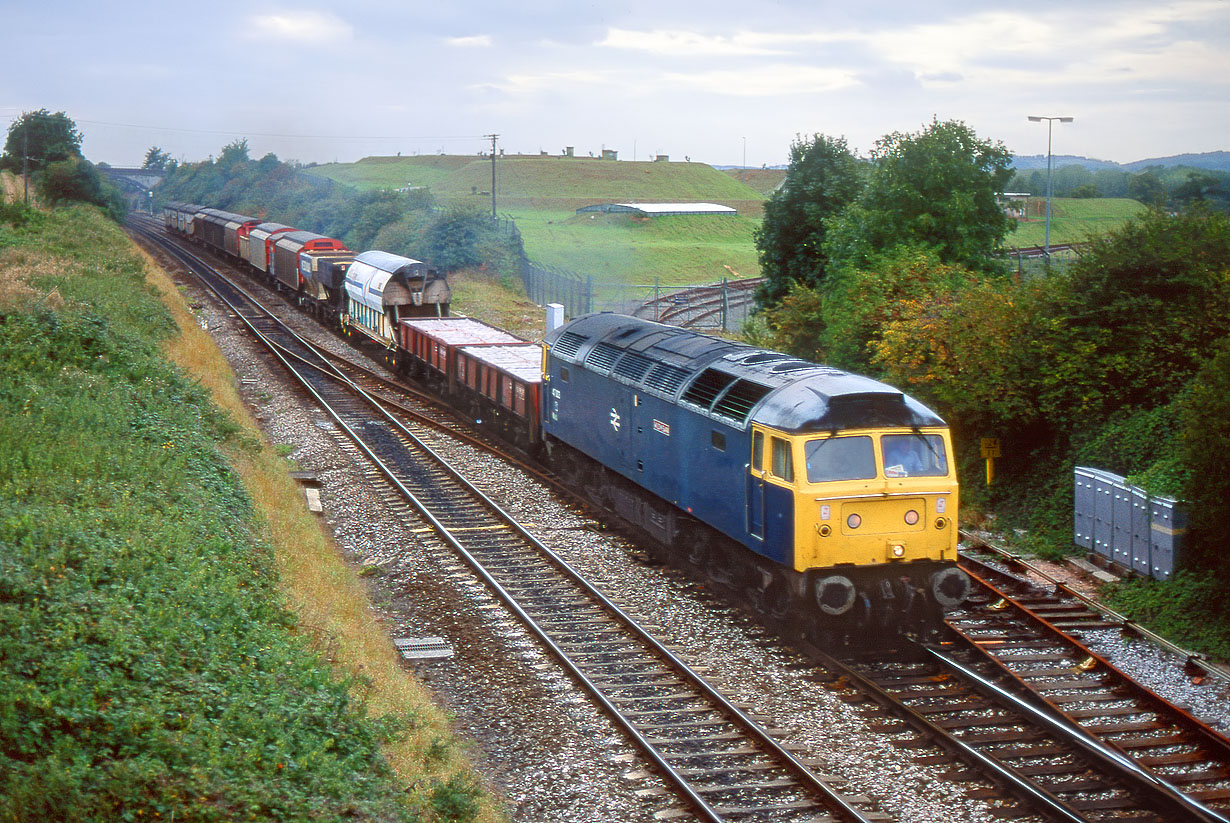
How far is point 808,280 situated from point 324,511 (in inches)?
799

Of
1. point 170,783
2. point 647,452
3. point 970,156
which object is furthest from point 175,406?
point 970,156

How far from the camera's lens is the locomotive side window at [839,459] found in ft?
44.0

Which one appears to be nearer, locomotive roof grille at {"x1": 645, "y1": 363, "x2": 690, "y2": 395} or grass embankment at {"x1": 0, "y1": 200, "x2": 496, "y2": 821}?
grass embankment at {"x1": 0, "y1": 200, "x2": 496, "y2": 821}

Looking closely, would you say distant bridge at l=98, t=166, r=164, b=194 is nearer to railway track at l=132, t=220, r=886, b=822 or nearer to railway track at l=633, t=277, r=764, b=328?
railway track at l=633, t=277, r=764, b=328

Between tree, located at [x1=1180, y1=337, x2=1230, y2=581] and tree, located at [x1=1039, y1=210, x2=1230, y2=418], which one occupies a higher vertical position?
tree, located at [x1=1039, y1=210, x2=1230, y2=418]

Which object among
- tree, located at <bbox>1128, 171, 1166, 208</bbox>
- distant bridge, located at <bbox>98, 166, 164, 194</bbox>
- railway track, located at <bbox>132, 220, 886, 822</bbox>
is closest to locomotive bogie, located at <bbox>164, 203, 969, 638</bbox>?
railway track, located at <bbox>132, 220, 886, 822</bbox>

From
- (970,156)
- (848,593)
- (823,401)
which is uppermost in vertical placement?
(970,156)

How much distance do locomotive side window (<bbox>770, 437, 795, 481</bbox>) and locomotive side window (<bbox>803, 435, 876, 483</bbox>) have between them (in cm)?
21

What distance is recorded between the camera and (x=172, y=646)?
955 centimetres

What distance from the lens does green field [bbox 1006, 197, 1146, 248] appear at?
68.7 metres

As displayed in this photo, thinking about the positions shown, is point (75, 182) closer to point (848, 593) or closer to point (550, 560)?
point (550, 560)

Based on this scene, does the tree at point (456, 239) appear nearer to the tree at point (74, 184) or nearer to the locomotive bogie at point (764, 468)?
the tree at point (74, 184)

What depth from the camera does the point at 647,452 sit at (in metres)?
17.5

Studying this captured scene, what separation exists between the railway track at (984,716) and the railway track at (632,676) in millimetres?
25
